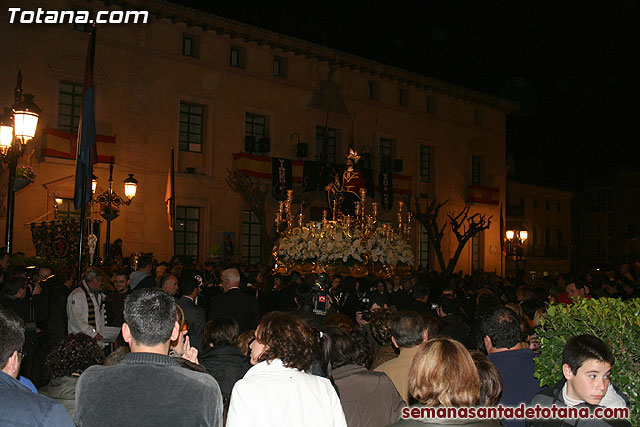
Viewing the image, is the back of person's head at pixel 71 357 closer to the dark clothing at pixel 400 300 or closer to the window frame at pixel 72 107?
the dark clothing at pixel 400 300

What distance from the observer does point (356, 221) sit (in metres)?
14.0

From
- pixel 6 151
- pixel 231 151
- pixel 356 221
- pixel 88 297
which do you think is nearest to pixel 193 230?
pixel 231 151

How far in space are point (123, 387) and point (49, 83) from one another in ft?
74.8

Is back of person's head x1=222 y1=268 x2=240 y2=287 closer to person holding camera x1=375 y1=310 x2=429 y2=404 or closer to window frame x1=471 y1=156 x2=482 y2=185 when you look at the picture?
person holding camera x1=375 y1=310 x2=429 y2=404

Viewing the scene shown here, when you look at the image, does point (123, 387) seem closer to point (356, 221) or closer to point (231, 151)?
point (356, 221)

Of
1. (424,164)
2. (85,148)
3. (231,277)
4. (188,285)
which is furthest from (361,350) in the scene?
(424,164)

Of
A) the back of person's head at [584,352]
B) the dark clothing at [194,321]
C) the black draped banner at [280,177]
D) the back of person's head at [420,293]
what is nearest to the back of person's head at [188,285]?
the dark clothing at [194,321]

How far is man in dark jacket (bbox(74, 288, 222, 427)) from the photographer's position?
8.66 ft

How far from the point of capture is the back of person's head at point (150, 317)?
9.36 ft

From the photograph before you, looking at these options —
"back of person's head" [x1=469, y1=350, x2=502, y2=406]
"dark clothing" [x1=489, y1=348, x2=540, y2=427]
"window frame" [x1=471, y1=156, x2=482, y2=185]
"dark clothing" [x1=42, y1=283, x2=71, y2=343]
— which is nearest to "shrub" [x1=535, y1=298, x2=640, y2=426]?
"dark clothing" [x1=489, y1=348, x2=540, y2=427]

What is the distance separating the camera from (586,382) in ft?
10.9

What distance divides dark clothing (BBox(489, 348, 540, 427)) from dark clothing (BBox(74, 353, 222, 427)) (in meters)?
2.55

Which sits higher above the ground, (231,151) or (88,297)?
(231,151)

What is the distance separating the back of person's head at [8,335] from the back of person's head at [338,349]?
2112 millimetres
